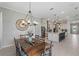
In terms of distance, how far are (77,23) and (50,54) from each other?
3.95ft

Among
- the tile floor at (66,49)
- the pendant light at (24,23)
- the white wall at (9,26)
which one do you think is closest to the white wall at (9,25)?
the white wall at (9,26)

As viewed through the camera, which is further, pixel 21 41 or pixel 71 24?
pixel 71 24

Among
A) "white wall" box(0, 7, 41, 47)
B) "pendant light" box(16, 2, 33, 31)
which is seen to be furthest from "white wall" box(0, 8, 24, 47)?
"pendant light" box(16, 2, 33, 31)

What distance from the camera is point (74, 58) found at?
2115 millimetres

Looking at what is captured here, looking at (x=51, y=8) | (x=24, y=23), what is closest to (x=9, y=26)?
(x=24, y=23)

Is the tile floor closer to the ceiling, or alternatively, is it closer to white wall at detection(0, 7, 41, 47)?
white wall at detection(0, 7, 41, 47)

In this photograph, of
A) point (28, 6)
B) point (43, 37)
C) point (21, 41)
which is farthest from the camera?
point (43, 37)

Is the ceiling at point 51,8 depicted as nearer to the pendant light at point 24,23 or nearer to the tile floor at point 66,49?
the pendant light at point 24,23

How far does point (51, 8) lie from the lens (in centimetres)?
249

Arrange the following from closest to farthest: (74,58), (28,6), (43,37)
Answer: (74,58) < (28,6) < (43,37)

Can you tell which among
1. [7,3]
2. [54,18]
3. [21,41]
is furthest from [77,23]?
[7,3]

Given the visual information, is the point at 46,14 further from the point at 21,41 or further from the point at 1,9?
the point at 1,9

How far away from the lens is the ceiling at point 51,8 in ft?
7.56

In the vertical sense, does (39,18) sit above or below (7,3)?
Answer: below
